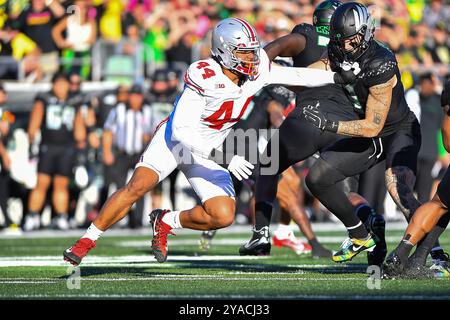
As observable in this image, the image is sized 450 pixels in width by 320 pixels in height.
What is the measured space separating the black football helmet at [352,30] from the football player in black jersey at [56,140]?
7.12 meters

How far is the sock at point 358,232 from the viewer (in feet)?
24.7

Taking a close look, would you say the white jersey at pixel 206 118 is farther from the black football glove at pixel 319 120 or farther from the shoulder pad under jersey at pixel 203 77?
the black football glove at pixel 319 120

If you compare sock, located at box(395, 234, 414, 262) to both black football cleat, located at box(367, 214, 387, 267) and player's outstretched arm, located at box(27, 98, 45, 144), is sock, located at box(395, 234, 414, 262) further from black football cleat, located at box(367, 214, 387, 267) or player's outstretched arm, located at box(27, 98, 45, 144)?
player's outstretched arm, located at box(27, 98, 45, 144)

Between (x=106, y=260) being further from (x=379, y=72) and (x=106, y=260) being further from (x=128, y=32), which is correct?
(x=128, y=32)

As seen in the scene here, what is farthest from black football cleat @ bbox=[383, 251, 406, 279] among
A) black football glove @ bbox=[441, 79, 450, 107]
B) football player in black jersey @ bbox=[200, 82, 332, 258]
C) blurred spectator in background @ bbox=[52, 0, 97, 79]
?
blurred spectator in background @ bbox=[52, 0, 97, 79]

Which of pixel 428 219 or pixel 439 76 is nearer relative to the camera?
pixel 428 219

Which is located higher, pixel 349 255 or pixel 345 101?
pixel 345 101

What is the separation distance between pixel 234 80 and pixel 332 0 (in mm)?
1488

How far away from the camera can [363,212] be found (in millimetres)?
7773

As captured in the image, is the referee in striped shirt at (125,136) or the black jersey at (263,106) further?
the referee in striped shirt at (125,136)

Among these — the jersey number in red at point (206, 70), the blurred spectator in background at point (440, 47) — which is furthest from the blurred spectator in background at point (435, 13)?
the jersey number in red at point (206, 70)

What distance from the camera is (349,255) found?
7.48 metres
